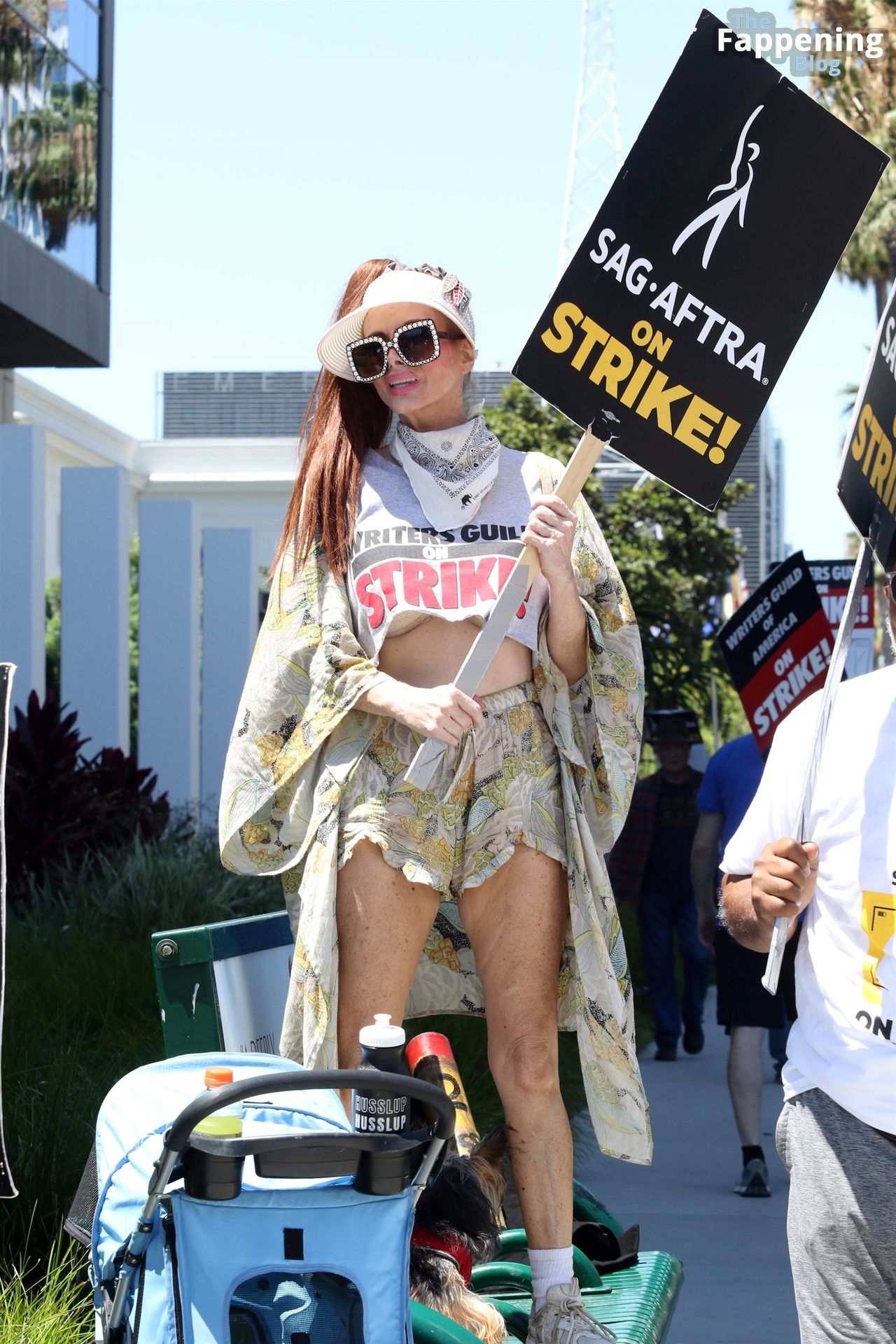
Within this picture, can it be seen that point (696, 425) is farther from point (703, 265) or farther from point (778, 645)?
point (778, 645)

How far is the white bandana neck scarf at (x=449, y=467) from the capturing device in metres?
3.64

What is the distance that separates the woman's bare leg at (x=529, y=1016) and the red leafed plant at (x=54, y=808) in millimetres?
6490

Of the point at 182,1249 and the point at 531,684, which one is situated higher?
the point at 531,684

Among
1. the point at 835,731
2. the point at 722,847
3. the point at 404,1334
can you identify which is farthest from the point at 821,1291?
the point at 722,847

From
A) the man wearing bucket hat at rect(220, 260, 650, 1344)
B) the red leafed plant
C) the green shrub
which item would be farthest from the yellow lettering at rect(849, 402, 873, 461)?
the red leafed plant

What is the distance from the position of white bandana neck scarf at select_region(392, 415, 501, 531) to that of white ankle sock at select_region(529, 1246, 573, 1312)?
152cm

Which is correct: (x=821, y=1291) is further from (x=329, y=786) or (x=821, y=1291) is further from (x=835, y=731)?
(x=329, y=786)

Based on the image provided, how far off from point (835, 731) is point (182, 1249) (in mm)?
1422

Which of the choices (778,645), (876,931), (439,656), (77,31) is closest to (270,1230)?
(876,931)

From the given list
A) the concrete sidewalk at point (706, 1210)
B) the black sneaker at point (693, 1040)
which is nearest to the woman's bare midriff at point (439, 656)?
the concrete sidewalk at point (706, 1210)

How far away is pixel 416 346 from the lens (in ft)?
11.9

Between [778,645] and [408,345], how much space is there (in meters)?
4.37

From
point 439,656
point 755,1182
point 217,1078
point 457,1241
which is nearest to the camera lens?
point 217,1078

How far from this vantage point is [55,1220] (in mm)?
4531
